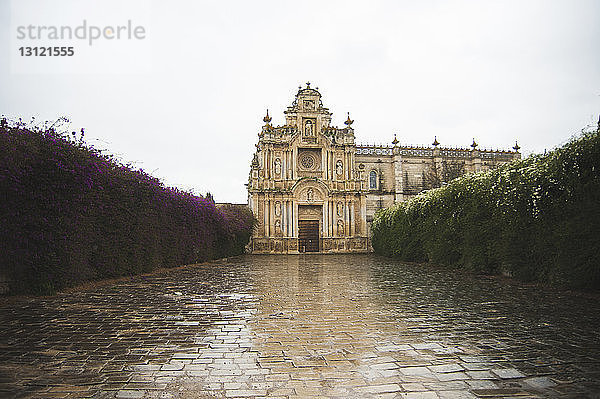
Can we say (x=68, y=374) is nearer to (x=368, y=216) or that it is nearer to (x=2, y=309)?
(x=2, y=309)

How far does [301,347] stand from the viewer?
13.9 feet

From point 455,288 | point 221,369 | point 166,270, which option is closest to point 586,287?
point 455,288

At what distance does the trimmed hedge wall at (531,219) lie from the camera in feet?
24.1

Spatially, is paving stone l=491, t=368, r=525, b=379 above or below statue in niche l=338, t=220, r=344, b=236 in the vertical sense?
below

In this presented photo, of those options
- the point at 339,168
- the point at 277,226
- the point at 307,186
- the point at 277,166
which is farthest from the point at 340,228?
the point at 277,166

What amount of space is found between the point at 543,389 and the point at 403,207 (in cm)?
1806

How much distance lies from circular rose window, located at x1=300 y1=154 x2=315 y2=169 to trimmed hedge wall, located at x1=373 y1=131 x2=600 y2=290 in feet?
59.4

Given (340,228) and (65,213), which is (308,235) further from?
(65,213)

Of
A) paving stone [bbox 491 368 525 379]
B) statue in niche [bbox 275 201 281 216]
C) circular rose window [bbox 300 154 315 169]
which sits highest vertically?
circular rose window [bbox 300 154 315 169]

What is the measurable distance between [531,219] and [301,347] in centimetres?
744

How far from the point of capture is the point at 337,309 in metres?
6.41

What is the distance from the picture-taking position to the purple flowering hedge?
717 cm

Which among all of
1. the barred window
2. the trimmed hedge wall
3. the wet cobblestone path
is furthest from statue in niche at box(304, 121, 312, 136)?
the wet cobblestone path

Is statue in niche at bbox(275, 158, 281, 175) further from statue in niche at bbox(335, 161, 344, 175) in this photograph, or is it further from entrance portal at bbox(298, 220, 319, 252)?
statue in niche at bbox(335, 161, 344, 175)
